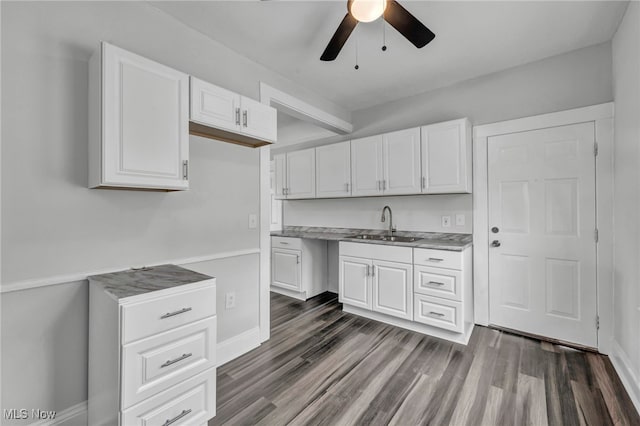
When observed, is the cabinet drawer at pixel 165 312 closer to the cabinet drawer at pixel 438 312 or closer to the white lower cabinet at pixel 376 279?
the white lower cabinet at pixel 376 279

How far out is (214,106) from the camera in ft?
6.09

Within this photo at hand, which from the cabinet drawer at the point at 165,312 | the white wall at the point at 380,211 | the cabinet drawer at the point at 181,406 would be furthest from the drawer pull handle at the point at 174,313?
the white wall at the point at 380,211

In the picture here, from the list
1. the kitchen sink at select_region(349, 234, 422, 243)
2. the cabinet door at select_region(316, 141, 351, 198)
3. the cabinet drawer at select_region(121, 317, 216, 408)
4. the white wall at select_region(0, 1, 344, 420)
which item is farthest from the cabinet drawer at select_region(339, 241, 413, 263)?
the cabinet drawer at select_region(121, 317, 216, 408)

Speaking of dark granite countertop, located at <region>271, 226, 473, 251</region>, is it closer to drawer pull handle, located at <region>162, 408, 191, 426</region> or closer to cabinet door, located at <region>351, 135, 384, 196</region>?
cabinet door, located at <region>351, 135, 384, 196</region>

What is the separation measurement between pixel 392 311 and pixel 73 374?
7.96ft

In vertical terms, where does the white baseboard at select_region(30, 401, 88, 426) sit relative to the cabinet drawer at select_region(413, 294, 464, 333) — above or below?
below

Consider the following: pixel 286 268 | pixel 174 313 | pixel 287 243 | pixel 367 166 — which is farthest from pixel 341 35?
pixel 286 268

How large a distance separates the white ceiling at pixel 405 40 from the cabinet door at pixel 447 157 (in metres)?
0.58

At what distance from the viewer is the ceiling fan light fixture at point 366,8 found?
4.72ft

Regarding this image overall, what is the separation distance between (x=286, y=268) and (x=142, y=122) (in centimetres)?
251

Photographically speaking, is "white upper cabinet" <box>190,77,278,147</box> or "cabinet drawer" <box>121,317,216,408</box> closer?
"cabinet drawer" <box>121,317,216,408</box>

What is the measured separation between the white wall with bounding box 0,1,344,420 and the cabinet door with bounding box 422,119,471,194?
7.51 ft

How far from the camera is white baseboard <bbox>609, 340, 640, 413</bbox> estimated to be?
64.7 inches

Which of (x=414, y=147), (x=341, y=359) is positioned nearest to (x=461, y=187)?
(x=414, y=147)
